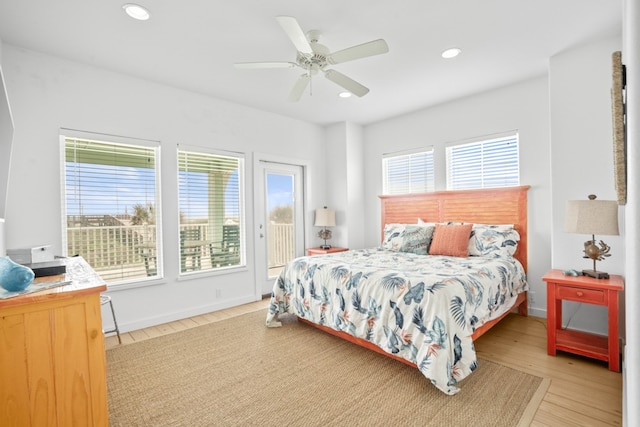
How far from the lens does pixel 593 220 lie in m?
2.39

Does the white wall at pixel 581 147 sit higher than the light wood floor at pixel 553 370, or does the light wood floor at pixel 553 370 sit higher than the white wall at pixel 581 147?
the white wall at pixel 581 147

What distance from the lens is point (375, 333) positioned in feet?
8.02

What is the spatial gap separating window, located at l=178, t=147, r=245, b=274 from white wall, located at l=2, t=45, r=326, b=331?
12 cm

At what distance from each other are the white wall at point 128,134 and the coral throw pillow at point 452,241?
236 cm

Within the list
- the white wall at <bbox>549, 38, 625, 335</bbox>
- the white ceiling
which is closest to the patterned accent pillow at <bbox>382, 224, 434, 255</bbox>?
the white wall at <bbox>549, 38, 625, 335</bbox>

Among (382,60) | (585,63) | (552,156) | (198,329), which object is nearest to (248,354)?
(198,329)

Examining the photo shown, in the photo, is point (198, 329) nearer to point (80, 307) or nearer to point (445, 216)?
point (80, 307)

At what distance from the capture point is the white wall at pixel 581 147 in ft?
9.04

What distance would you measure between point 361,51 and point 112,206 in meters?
2.82

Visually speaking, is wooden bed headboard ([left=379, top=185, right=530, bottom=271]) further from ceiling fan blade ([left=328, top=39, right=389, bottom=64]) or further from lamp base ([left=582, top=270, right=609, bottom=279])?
ceiling fan blade ([left=328, top=39, right=389, bottom=64])

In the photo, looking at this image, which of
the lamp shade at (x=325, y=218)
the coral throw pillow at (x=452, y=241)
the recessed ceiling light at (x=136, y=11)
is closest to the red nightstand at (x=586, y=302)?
the coral throw pillow at (x=452, y=241)

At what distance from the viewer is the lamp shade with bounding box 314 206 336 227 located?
4918 millimetres

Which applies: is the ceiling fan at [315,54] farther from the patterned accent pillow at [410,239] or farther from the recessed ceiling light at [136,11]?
the patterned accent pillow at [410,239]

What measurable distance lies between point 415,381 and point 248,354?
4.40 feet
